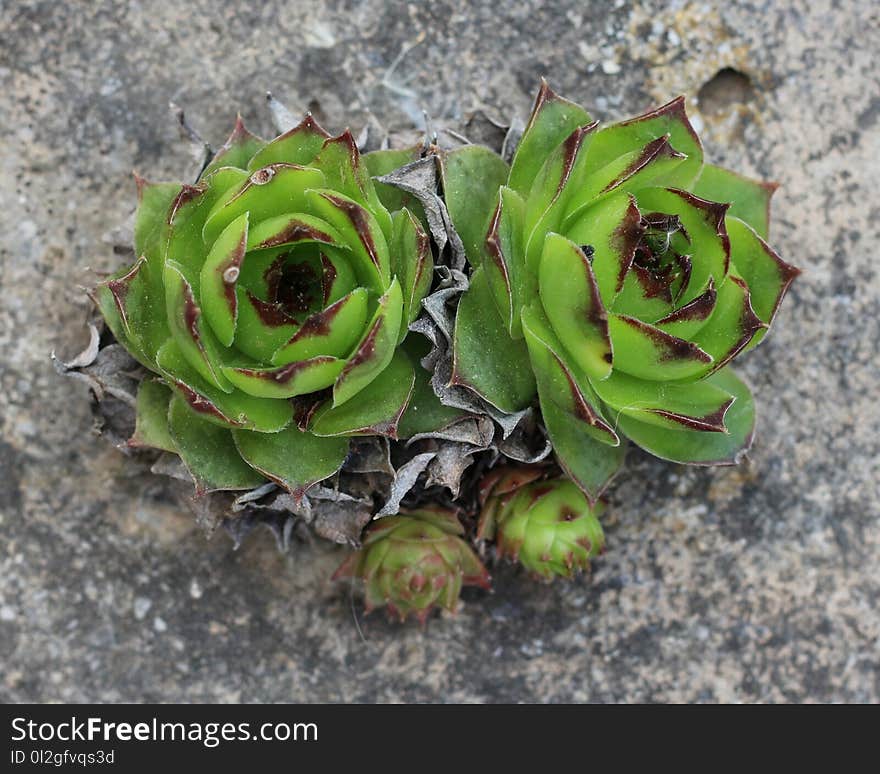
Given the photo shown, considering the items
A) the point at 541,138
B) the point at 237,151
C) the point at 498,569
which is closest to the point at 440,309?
the point at 541,138

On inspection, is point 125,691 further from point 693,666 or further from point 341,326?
point 693,666

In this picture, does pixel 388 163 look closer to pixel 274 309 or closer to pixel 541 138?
pixel 541 138

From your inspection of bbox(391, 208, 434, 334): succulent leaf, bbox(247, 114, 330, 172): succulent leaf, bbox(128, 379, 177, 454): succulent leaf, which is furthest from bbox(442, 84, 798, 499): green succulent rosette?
bbox(128, 379, 177, 454): succulent leaf

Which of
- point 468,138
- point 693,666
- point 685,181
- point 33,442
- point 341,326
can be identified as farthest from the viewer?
point 693,666

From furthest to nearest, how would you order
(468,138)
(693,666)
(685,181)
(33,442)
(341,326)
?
1. (693,666)
2. (33,442)
3. (468,138)
4. (685,181)
5. (341,326)
